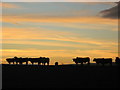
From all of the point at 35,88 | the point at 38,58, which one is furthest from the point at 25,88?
the point at 38,58

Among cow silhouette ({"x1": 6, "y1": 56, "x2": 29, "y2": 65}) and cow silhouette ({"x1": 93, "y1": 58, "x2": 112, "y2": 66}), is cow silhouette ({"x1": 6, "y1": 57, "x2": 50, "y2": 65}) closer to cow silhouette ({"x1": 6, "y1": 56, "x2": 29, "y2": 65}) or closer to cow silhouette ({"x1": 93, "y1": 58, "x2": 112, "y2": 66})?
cow silhouette ({"x1": 6, "y1": 56, "x2": 29, "y2": 65})

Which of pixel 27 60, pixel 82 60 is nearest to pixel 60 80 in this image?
pixel 82 60

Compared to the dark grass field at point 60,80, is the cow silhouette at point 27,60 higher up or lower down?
higher up

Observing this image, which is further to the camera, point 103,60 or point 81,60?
point 81,60

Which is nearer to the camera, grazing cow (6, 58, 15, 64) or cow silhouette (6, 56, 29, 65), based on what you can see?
cow silhouette (6, 56, 29, 65)

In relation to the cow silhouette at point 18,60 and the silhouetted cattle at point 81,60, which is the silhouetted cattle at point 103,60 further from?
the cow silhouette at point 18,60

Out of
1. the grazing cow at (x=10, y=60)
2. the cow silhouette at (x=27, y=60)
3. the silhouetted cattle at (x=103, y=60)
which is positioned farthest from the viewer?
the grazing cow at (x=10, y=60)

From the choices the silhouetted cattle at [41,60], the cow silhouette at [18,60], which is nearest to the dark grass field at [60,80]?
the silhouetted cattle at [41,60]

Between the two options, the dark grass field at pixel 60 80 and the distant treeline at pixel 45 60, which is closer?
the dark grass field at pixel 60 80

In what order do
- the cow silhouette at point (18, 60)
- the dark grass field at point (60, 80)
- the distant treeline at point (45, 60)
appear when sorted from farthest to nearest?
the cow silhouette at point (18, 60), the distant treeline at point (45, 60), the dark grass field at point (60, 80)

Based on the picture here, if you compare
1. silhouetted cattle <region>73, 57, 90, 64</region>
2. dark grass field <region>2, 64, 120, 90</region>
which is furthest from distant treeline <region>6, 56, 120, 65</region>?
dark grass field <region>2, 64, 120, 90</region>

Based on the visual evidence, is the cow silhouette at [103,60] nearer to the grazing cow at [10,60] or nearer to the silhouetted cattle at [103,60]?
the silhouetted cattle at [103,60]

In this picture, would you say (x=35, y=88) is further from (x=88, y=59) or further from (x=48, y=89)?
(x=88, y=59)

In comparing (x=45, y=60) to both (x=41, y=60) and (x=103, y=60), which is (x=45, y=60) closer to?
(x=41, y=60)
